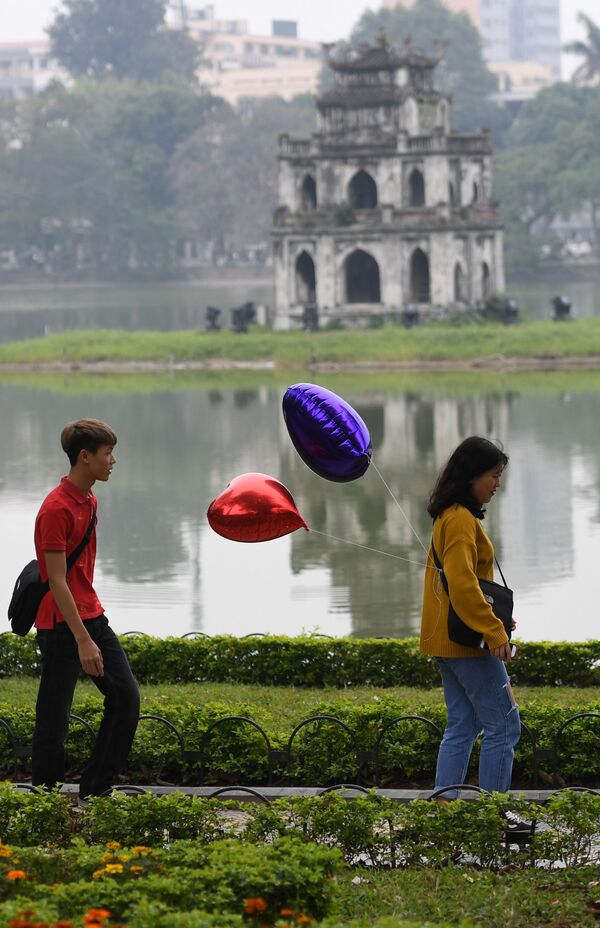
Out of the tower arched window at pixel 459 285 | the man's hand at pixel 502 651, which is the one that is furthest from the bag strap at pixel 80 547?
the tower arched window at pixel 459 285

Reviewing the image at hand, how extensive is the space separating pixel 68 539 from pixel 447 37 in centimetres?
10254

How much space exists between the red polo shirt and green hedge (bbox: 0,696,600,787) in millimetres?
1183

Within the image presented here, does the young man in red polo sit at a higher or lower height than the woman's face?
lower

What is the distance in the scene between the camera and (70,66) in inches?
4975

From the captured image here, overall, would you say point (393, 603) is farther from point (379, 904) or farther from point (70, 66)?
point (70, 66)

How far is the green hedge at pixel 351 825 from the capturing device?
6656 mm

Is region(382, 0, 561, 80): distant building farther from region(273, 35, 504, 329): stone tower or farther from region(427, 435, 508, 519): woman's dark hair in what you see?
region(427, 435, 508, 519): woman's dark hair

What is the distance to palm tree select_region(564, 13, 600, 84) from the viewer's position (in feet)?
324

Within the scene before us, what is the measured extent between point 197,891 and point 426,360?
3892 cm

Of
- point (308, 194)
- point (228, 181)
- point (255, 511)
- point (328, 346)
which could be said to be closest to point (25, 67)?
point (228, 181)

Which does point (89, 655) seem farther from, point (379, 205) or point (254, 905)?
point (379, 205)

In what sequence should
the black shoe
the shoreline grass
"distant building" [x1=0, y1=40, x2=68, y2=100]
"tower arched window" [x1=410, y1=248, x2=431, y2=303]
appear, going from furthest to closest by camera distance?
1. "distant building" [x1=0, y1=40, x2=68, y2=100]
2. "tower arched window" [x1=410, y1=248, x2=431, y2=303]
3. the shoreline grass
4. the black shoe

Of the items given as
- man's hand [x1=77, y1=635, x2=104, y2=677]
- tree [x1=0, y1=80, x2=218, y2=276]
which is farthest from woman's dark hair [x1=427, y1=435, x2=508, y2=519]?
tree [x1=0, y1=80, x2=218, y2=276]

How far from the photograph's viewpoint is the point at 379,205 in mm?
49469
